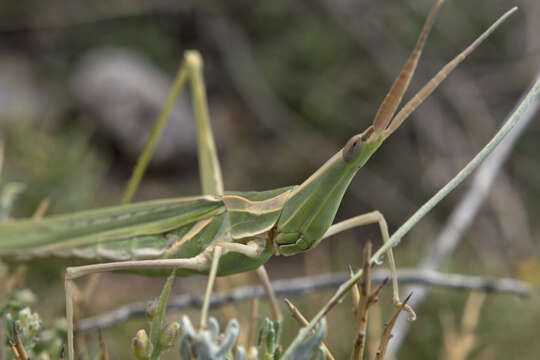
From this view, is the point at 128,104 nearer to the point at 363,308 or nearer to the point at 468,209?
the point at 468,209

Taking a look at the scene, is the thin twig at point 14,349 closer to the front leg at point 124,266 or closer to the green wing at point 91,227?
the front leg at point 124,266

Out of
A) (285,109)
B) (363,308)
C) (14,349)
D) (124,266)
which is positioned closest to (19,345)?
(14,349)

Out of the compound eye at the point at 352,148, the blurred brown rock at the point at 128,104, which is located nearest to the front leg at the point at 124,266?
the compound eye at the point at 352,148

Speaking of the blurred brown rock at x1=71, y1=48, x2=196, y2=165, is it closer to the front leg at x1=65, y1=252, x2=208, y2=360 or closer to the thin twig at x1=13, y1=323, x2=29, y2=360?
the front leg at x1=65, y1=252, x2=208, y2=360

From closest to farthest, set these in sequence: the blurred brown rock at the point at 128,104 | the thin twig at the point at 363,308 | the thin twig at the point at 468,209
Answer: the thin twig at the point at 363,308, the thin twig at the point at 468,209, the blurred brown rock at the point at 128,104

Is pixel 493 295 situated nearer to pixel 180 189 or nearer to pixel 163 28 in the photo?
pixel 180 189

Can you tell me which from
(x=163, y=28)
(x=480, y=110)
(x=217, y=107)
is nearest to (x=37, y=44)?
(x=163, y=28)
